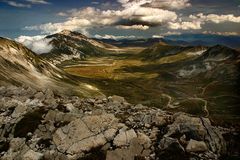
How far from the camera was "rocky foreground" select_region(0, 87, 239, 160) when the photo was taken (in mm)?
48531

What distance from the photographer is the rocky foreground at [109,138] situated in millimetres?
48531

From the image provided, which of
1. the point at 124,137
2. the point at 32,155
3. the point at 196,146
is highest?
the point at 124,137

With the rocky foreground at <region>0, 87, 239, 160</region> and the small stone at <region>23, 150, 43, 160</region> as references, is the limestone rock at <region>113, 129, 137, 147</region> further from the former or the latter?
the small stone at <region>23, 150, 43, 160</region>

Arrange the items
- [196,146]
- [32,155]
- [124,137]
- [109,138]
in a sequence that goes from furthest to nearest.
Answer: [109,138] < [124,137] < [196,146] < [32,155]

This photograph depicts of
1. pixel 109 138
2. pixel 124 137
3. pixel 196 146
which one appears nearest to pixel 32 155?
pixel 109 138

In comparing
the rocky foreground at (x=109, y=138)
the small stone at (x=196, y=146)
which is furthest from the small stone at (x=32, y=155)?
the small stone at (x=196, y=146)

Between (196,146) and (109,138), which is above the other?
(109,138)

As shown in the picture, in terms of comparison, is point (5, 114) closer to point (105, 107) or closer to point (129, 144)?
point (105, 107)

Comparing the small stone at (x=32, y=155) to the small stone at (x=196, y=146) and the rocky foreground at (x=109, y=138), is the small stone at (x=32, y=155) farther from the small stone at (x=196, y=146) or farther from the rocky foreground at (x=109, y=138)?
the small stone at (x=196, y=146)

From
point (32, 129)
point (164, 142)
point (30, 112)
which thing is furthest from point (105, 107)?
point (164, 142)

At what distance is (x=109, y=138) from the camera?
170 feet

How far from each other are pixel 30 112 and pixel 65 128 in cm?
1325

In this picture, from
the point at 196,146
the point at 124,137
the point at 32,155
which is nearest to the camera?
the point at 32,155

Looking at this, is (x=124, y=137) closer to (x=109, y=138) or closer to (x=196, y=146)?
(x=109, y=138)
